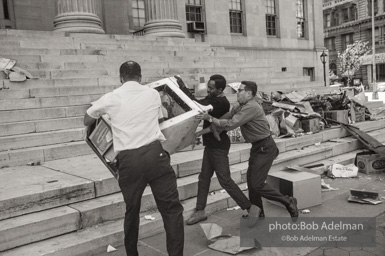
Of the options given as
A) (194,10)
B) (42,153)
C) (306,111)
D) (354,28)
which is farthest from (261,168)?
(354,28)

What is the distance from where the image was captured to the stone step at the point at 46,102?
7.18 m

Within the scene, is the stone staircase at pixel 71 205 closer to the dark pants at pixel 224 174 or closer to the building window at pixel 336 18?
the dark pants at pixel 224 174

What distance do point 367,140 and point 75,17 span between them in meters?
9.21

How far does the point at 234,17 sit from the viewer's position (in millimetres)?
20062

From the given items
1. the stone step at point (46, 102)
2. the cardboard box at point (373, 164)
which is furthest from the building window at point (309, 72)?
the stone step at point (46, 102)

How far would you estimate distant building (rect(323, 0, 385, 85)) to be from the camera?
52125mm

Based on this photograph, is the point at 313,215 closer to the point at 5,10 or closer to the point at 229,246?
the point at 229,246

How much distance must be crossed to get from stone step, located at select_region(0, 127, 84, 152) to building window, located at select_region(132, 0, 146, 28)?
10169mm

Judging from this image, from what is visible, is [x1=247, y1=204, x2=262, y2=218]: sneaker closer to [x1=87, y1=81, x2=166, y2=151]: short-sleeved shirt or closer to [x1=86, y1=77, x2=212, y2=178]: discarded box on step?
[x1=86, y1=77, x2=212, y2=178]: discarded box on step

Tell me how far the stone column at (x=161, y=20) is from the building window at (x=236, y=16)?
6.20 metres

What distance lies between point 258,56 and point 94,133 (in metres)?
17.6

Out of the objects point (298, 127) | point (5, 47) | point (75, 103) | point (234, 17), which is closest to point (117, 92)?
point (75, 103)

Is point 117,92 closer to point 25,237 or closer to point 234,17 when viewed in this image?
point 25,237

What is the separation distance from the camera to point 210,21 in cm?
1861
